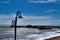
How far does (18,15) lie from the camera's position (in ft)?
55.0

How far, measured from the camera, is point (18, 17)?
16.6m

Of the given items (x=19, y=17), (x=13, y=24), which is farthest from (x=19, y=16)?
(x=13, y=24)

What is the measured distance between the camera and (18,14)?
16.9 metres

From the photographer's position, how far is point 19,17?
16.6m

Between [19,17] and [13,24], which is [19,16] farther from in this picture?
[13,24]

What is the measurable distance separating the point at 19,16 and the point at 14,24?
0.98 meters

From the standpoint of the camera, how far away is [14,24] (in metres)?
17.1

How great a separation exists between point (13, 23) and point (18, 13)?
1.04 m

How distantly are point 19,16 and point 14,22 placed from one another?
0.74 m

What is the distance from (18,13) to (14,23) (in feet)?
3.16

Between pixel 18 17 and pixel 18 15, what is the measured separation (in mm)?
217

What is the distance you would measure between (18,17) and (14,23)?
76cm

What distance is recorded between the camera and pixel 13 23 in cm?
1720

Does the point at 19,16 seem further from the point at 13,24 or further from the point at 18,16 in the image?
the point at 13,24
